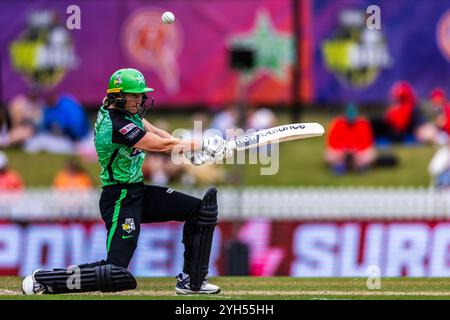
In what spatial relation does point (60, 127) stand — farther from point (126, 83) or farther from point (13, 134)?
point (126, 83)

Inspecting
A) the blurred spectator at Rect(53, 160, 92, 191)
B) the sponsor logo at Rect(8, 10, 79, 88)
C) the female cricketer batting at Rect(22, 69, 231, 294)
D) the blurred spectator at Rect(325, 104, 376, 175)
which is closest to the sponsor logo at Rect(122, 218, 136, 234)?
the female cricketer batting at Rect(22, 69, 231, 294)

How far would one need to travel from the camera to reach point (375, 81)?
2158cm

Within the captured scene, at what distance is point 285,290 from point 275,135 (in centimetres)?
140

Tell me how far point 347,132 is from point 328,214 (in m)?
2.63

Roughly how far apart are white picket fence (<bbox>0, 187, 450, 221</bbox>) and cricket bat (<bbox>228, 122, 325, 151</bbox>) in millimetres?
6976

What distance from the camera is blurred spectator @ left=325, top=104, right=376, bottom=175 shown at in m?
20.0

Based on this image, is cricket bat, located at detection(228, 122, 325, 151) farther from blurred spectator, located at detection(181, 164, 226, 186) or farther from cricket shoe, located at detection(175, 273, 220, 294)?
blurred spectator, located at detection(181, 164, 226, 186)

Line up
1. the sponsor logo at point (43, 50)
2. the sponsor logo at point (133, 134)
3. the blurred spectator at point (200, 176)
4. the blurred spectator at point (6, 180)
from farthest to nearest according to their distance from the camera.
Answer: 1. the sponsor logo at point (43, 50)
2. the blurred spectator at point (200, 176)
3. the blurred spectator at point (6, 180)
4. the sponsor logo at point (133, 134)

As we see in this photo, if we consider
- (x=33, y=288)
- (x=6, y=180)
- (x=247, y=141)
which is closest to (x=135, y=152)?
(x=247, y=141)

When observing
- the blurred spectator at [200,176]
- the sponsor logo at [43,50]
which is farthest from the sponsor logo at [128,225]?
the sponsor logo at [43,50]

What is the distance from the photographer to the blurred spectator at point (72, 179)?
1894 centimetres

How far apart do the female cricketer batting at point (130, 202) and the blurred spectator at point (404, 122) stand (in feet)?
35.9

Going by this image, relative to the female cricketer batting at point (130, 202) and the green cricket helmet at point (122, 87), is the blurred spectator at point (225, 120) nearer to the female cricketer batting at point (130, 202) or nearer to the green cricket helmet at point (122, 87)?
the female cricketer batting at point (130, 202)
